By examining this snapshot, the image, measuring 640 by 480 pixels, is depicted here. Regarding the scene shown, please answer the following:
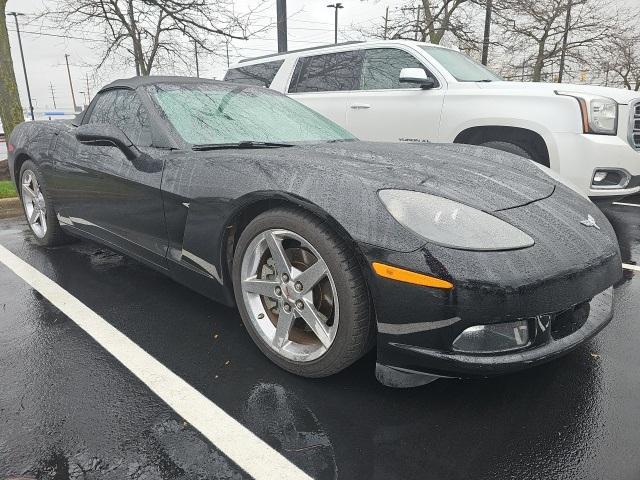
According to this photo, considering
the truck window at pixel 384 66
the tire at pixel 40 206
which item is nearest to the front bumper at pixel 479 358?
the tire at pixel 40 206

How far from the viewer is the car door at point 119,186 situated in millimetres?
2715

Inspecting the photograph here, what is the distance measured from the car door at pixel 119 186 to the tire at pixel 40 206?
310 mm

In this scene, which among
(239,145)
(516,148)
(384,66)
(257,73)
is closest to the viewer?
(239,145)

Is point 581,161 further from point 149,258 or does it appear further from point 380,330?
point 149,258

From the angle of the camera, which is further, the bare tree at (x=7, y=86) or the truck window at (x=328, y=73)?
the bare tree at (x=7, y=86)

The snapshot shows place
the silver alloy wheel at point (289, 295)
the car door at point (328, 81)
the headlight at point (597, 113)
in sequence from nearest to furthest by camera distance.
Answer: the silver alloy wheel at point (289, 295) → the headlight at point (597, 113) → the car door at point (328, 81)

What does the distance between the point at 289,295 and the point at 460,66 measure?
433 centimetres

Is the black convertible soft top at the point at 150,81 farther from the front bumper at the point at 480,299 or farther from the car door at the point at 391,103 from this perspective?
the car door at the point at 391,103

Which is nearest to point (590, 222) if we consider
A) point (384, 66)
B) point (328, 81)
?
point (384, 66)

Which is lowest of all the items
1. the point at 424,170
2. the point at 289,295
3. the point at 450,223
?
the point at 289,295

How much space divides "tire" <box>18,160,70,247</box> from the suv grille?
517cm

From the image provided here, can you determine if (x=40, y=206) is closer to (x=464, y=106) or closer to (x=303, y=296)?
(x=303, y=296)

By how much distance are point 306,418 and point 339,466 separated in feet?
0.96

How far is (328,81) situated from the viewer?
6.02 m
